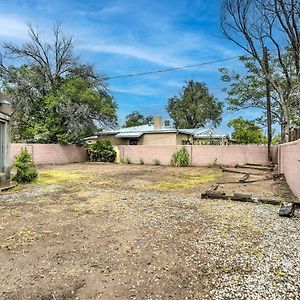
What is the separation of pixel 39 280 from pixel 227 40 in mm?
16220

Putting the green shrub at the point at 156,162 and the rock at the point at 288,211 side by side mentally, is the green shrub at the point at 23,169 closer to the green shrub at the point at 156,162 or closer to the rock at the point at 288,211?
the rock at the point at 288,211

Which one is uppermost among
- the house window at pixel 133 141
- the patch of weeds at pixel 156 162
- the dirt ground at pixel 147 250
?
the house window at pixel 133 141

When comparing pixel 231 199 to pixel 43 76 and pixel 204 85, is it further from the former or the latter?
pixel 204 85

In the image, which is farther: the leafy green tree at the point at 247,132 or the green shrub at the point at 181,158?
the leafy green tree at the point at 247,132

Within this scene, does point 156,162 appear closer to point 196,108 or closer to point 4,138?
point 4,138

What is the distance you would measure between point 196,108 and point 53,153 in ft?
69.3

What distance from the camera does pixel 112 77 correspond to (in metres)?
20.5

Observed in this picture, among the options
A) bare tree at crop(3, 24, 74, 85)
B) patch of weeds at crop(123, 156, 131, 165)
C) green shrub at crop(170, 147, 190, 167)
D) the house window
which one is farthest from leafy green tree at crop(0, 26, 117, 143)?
green shrub at crop(170, 147, 190, 167)

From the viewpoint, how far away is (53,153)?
59.4 feet

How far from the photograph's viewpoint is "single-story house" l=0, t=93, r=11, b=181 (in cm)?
848

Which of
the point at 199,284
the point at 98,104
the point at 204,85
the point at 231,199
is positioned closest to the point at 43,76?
the point at 98,104

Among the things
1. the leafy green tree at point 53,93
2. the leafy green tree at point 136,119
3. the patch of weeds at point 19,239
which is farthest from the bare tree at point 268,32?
the leafy green tree at point 136,119

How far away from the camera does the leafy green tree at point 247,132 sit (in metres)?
23.4

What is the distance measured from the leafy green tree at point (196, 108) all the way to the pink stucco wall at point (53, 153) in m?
17.3
